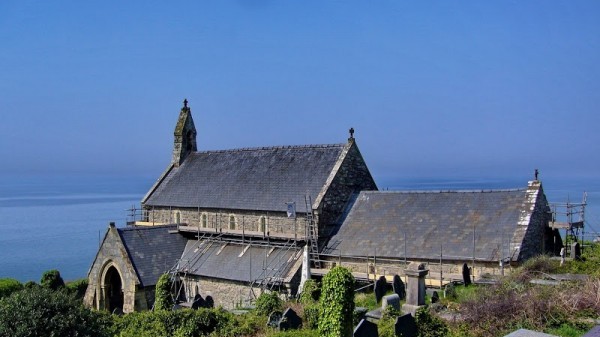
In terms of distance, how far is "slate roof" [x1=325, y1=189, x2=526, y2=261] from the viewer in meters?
28.6

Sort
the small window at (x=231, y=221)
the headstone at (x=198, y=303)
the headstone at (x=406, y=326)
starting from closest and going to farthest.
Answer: the headstone at (x=406, y=326)
the headstone at (x=198, y=303)
the small window at (x=231, y=221)

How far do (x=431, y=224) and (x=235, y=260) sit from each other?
1218 centimetres

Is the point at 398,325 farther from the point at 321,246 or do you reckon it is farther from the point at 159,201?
the point at 159,201

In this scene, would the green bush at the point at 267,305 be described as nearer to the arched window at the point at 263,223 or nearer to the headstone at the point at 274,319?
the headstone at the point at 274,319

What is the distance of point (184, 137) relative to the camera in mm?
46156

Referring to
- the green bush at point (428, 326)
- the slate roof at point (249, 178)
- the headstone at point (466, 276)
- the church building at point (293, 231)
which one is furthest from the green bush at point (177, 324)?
the slate roof at point (249, 178)

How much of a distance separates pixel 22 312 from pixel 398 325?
11.3 m

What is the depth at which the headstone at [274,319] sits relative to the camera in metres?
22.0

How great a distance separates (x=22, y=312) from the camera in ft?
57.0

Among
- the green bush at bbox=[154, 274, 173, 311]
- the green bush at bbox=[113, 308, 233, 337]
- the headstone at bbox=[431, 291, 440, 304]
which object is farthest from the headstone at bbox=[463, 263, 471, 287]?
the green bush at bbox=[154, 274, 173, 311]

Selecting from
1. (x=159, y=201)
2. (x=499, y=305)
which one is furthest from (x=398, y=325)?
(x=159, y=201)

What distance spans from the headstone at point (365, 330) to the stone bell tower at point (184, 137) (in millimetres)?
31006

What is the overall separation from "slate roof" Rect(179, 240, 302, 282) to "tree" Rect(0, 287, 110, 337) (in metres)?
15.2

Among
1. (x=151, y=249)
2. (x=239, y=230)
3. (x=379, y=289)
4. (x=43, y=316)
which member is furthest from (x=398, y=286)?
(x=151, y=249)
